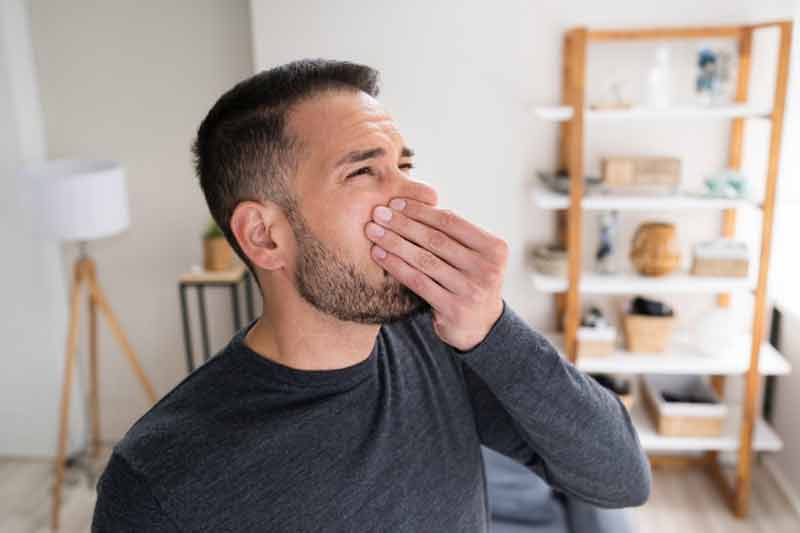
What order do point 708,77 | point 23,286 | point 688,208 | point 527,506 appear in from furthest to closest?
point 23,286
point 688,208
point 708,77
point 527,506

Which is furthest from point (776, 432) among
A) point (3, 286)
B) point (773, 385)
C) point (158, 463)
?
point (3, 286)

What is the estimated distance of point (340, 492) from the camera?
1.06m

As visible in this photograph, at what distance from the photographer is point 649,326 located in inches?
116

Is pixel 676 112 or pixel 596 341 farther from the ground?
pixel 676 112

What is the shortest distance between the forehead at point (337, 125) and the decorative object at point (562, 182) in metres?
1.81

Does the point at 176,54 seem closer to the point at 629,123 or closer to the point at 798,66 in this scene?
the point at 629,123

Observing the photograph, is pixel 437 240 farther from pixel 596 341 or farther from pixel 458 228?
pixel 596 341

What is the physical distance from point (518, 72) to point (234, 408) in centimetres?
228

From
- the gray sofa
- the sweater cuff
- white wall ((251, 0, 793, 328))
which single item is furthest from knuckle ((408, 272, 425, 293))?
white wall ((251, 0, 793, 328))

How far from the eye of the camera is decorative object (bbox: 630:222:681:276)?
2.84 meters

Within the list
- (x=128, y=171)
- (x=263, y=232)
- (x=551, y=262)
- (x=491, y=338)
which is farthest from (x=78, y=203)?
(x=491, y=338)

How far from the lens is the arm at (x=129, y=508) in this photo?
982 mm

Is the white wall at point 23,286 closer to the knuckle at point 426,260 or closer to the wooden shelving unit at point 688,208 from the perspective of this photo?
the wooden shelving unit at point 688,208

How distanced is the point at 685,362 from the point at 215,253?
6.43 feet
